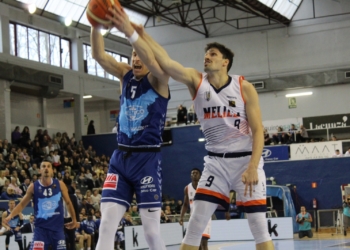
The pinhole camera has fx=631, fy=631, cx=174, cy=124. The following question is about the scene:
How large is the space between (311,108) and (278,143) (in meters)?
6.44

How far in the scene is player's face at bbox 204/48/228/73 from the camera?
6.53m

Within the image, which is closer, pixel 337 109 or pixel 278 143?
pixel 278 143

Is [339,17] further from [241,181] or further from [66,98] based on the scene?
[241,181]

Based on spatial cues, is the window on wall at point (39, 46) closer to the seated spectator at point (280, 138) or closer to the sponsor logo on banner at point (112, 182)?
the seated spectator at point (280, 138)

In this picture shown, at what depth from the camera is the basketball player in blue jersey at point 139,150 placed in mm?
6445

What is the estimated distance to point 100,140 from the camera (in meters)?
37.9

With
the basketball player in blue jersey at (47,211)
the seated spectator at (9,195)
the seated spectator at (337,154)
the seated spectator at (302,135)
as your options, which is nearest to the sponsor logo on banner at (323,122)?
the seated spectator at (302,135)

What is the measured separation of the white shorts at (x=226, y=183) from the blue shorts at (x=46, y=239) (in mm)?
4176

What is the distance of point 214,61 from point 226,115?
0.59 metres

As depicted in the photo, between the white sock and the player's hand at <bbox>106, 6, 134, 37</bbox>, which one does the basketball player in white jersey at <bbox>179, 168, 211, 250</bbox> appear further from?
the player's hand at <bbox>106, 6, 134, 37</bbox>

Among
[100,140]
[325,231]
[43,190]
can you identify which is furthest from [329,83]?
[43,190]

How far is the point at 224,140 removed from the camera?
6.51 m

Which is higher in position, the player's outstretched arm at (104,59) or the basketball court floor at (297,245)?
the player's outstretched arm at (104,59)

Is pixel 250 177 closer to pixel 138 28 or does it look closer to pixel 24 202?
pixel 138 28
